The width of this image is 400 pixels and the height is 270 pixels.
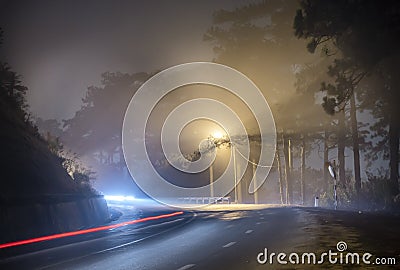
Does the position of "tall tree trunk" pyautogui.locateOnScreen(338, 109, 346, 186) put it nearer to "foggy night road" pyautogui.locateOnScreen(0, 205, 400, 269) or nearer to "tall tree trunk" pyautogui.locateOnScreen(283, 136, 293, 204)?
"tall tree trunk" pyautogui.locateOnScreen(283, 136, 293, 204)

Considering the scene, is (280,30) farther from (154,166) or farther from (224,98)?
(154,166)

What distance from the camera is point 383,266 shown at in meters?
9.94

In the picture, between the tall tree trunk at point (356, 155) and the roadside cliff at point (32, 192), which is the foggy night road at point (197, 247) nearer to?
the roadside cliff at point (32, 192)

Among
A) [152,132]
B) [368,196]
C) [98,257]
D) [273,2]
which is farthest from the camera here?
[152,132]

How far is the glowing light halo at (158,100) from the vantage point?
2579 inches

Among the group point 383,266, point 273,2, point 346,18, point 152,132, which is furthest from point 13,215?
point 152,132

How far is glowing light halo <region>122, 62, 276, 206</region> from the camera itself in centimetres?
6550

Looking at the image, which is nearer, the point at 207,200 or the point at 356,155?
the point at 356,155

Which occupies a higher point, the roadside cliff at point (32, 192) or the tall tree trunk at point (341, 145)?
the tall tree trunk at point (341, 145)

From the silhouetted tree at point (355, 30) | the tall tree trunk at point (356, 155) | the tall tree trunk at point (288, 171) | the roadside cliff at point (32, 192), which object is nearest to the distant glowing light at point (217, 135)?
the tall tree trunk at point (288, 171)

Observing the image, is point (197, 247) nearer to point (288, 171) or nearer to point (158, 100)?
point (288, 171)

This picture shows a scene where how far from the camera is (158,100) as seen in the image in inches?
3086

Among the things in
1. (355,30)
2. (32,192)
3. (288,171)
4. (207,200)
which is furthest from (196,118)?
(32,192)

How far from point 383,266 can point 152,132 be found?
72729 mm
